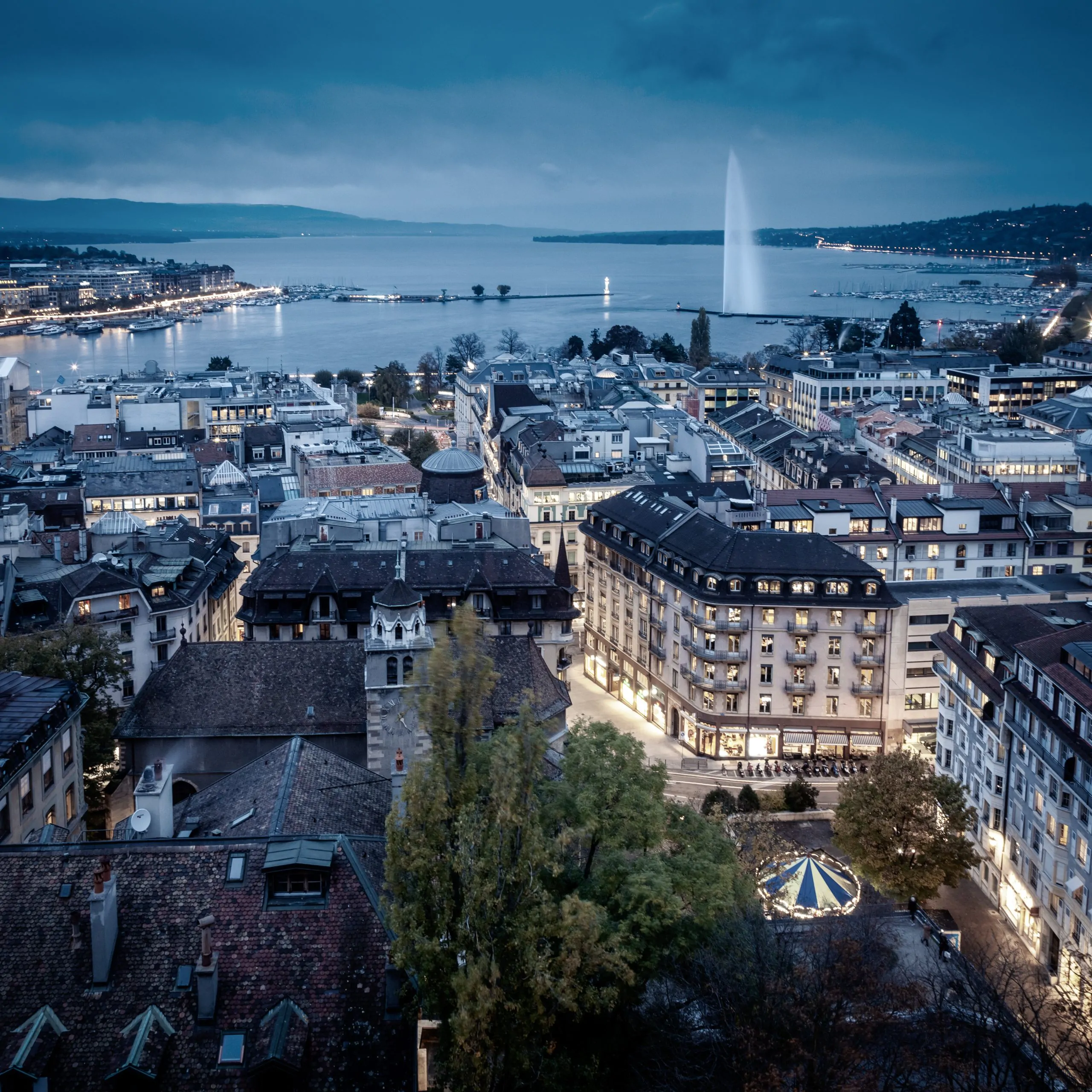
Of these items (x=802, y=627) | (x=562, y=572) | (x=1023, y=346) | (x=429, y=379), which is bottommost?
(x=802, y=627)

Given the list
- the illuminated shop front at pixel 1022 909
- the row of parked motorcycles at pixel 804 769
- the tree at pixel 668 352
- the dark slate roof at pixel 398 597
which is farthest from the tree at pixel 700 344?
the dark slate roof at pixel 398 597

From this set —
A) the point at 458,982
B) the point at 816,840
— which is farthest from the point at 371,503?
the point at 458,982

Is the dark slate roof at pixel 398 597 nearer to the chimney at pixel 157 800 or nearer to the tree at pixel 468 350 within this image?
the chimney at pixel 157 800

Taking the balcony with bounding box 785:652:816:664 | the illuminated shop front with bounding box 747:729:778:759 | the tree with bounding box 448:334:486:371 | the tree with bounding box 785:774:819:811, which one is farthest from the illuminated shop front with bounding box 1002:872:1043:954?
the tree with bounding box 448:334:486:371

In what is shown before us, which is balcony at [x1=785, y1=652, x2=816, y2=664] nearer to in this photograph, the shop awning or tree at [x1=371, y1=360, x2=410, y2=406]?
the shop awning

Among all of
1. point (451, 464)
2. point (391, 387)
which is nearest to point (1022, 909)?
point (451, 464)

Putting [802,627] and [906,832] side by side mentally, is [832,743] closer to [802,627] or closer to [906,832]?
[802,627]
